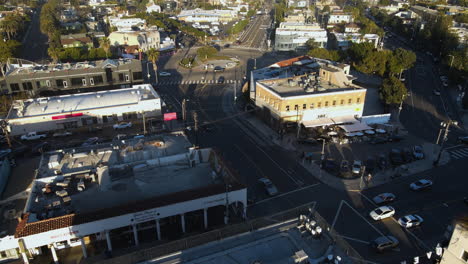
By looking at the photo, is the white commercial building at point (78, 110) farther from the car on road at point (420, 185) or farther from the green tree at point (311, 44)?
the green tree at point (311, 44)

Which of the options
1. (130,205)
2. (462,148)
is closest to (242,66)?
(462,148)

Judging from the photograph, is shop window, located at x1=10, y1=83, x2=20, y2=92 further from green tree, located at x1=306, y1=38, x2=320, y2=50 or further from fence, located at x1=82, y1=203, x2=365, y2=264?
green tree, located at x1=306, y1=38, x2=320, y2=50

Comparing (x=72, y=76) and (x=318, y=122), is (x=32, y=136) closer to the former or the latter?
(x=72, y=76)

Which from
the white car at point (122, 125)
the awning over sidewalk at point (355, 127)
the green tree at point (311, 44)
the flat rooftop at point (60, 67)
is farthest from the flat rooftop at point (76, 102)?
the green tree at point (311, 44)

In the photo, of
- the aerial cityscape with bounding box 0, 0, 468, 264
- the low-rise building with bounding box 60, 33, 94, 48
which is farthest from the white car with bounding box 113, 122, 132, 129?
the low-rise building with bounding box 60, 33, 94, 48

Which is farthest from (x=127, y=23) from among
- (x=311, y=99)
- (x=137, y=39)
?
(x=311, y=99)

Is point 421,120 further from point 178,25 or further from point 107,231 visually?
point 178,25
